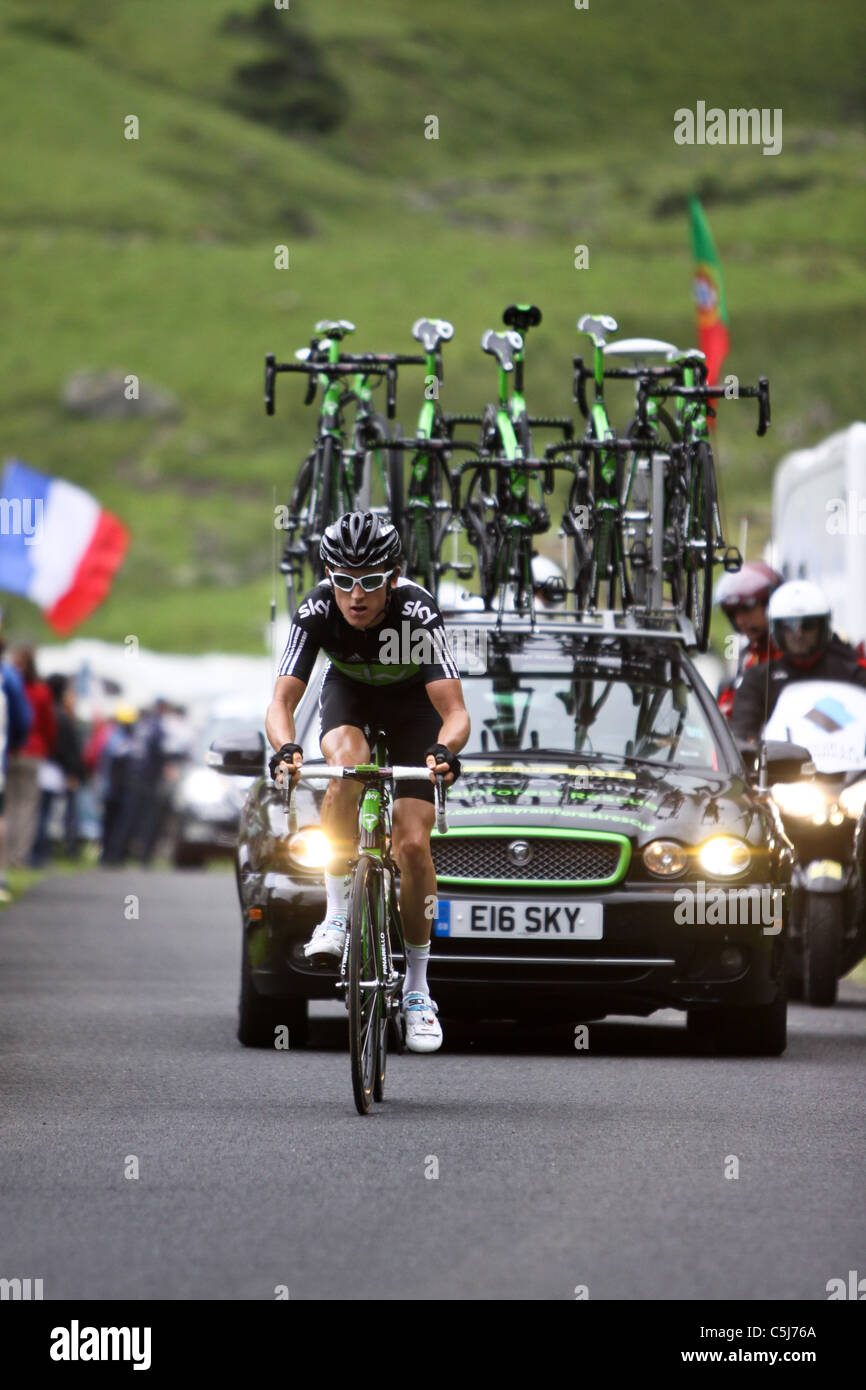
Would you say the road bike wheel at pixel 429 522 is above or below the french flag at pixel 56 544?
below

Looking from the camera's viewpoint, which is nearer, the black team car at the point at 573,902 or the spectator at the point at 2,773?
the black team car at the point at 573,902

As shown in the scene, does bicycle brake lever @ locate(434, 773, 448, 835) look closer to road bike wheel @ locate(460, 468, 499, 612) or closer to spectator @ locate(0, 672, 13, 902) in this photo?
road bike wheel @ locate(460, 468, 499, 612)

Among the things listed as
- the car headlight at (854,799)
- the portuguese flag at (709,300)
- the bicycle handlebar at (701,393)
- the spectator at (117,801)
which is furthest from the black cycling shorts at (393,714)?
the spectator at (117,801)

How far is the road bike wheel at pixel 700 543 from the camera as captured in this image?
12531 millimetres

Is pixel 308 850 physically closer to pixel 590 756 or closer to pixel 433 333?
pixel 590 756

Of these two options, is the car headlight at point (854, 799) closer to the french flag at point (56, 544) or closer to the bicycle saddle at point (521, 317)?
the bicycle saddle at point (521, 317)

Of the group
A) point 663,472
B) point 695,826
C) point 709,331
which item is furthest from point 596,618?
point 709,331

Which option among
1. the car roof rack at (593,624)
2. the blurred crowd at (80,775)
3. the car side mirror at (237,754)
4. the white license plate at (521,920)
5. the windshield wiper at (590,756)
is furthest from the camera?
the blurred crowd at (80,775)

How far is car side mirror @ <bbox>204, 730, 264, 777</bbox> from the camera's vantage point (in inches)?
431

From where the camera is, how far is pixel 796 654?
1390 centimetres

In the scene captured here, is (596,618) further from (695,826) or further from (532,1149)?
(532,1149)

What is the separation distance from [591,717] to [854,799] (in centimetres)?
270

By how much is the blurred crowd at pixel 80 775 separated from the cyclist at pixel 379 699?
42.0 feet

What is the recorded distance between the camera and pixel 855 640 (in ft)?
55.4
